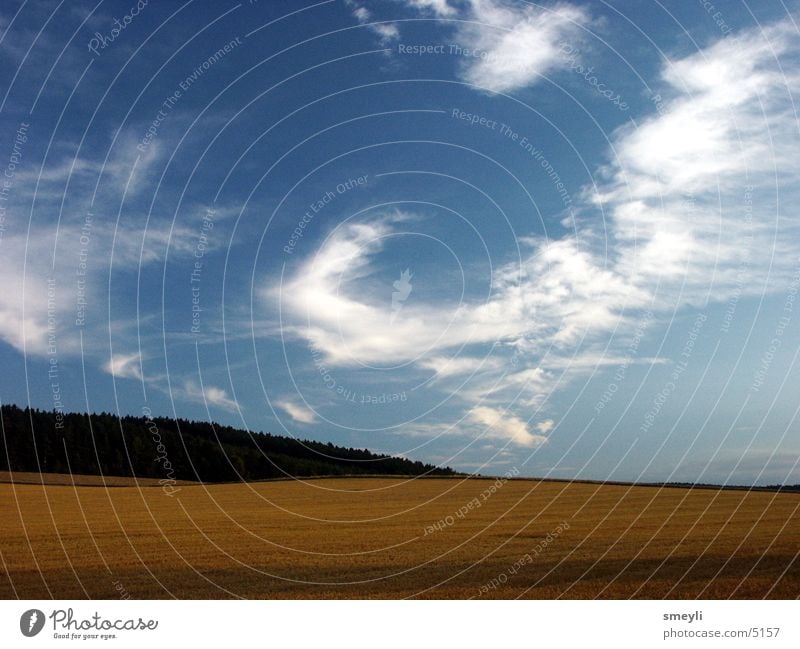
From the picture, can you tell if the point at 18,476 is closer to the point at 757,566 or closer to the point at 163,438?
the point at 163,438

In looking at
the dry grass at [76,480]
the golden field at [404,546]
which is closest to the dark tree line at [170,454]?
the dry grass at [76,480]

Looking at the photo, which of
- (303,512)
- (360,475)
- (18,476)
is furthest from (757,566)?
(18,476)

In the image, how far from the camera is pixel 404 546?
3306cm

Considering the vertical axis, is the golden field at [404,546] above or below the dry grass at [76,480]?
below

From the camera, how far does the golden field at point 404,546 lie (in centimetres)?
2319

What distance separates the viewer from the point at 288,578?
82.4ft
